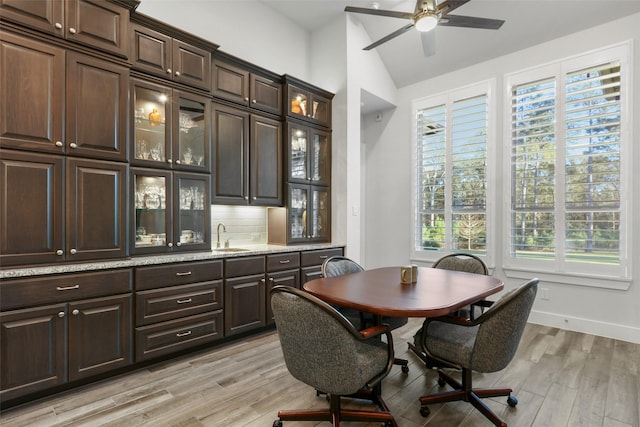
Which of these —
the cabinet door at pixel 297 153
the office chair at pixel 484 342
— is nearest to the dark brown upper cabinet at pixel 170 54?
the cabinet door at pixel 297 153

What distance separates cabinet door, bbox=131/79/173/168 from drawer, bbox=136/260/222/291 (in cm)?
91

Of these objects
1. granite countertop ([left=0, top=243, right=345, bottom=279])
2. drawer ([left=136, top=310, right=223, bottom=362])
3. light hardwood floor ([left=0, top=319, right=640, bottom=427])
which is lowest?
light hardwood floor ([left=0, top=319, right=640, bottom=427])

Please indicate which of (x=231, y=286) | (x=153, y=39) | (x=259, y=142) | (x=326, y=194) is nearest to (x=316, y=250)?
(x=326, y=194)

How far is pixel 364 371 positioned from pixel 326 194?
2.98 m

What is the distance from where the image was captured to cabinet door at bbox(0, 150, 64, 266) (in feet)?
6.98

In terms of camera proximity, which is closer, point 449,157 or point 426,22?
point 426,22

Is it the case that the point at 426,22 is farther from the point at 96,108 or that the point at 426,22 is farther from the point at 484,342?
the point at 96,108

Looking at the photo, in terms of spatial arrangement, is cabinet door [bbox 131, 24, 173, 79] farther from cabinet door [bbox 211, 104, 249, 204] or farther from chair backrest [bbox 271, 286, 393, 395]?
chair backrest [bbox 271, 286, 393, 395]

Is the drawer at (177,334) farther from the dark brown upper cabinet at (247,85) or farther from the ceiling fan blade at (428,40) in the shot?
the ceiling fan blade at (428,40)

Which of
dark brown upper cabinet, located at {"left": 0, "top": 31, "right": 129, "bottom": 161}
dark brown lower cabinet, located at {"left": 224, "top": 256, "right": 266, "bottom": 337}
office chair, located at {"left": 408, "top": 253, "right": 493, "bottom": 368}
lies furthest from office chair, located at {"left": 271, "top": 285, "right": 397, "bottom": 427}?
dark brown upper cabinet, located at {"left": 0, "top": 31, "right": 129, "bottom": 161}

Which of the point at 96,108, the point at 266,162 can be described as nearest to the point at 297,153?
the point at 266,162

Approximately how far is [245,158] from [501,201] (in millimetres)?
3227

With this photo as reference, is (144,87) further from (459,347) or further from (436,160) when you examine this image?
(436,160)

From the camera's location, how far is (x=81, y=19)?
2.40 meters
